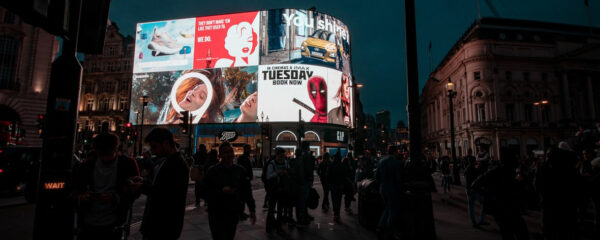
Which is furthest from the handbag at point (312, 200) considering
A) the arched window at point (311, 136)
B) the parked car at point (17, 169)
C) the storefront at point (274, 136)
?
the arched window at point (311, 136)

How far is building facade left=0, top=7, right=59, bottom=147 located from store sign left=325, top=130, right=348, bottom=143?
102 ft

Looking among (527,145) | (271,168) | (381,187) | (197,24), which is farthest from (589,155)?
(527,145)

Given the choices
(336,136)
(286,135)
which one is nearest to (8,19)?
(286,135)

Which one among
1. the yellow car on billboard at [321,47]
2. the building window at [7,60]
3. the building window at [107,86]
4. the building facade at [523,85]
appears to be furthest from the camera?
the building window at [107,86]

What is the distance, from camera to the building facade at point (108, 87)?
169 ft

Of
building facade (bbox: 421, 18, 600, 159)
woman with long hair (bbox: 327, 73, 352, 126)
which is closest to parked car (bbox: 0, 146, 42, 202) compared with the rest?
woman with long hair (bbox: 327, 73, 352, 126)

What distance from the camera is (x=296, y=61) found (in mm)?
40969

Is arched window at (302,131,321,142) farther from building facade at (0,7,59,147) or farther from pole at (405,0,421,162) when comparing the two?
pole at (405,0,421,162)

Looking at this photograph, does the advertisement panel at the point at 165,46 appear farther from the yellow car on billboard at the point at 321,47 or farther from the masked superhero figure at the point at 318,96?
the masked superhero figure at the point at 318,96

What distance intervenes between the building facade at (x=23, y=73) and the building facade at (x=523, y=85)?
4842 centimetres

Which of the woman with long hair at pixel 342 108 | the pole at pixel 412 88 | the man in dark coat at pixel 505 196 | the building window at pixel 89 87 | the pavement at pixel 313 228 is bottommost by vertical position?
the pavement at pixel 313 228

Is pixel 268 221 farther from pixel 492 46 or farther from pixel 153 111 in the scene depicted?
pixel 492 46

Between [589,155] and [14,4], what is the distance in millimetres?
11337

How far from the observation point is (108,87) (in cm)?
5262
